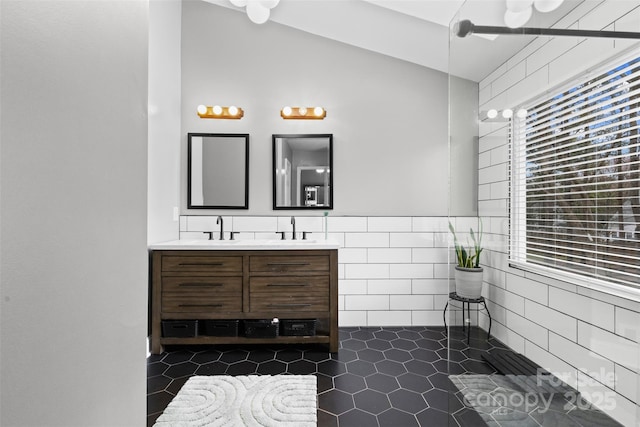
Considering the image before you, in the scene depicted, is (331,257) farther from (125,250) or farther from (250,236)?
(125,250)

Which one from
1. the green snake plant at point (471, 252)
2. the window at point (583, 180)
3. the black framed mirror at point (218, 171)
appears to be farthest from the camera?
the black framed mirror at point (218, 171)

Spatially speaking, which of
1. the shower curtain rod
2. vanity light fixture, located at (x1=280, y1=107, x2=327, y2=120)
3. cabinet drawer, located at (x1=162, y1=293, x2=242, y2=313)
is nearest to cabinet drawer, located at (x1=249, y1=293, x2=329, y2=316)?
cabinet drawer, located at (x1=162, y1=293, x2=242, y2=313)

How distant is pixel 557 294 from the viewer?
1.01 meters

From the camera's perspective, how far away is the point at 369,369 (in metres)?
2.20

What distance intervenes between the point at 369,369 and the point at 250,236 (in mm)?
1540

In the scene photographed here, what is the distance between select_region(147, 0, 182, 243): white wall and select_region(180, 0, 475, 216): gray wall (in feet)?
0.37

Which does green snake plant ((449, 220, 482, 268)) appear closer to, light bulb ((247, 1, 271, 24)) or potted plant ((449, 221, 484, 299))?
potted plant ((449, 221, 484, 299))

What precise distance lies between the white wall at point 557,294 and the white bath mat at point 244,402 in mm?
1090

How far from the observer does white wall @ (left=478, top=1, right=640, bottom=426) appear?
0.89m

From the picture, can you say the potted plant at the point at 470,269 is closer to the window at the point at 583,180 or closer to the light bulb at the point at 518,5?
the window at the point at 583,180

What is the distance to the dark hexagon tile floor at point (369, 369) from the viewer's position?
139 cm

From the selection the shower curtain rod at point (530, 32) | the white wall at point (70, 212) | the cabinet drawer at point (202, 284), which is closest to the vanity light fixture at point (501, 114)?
the shower curtain rod at point (530, 32)

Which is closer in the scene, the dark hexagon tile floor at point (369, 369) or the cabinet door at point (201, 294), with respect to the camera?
the dark hexagon tile floor at point (369, 369)

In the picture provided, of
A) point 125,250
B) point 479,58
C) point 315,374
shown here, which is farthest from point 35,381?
point 315,374
